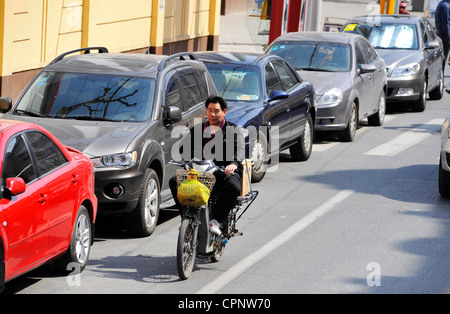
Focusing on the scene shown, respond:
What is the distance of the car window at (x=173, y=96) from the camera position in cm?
1127

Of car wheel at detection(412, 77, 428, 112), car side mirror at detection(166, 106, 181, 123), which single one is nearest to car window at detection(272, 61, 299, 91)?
car side mirror at detection(166, 106, 181, 123)

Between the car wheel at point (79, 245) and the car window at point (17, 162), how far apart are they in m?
0.83

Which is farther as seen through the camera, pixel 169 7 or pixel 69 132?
pixel 169 7

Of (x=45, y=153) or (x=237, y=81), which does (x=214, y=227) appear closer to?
(x=45, y=153)

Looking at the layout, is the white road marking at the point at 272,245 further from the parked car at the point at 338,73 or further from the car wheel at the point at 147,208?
the parked car at the point at 338,73

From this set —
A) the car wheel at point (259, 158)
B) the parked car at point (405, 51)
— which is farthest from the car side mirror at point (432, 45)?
the car wheel at point (259, 158)

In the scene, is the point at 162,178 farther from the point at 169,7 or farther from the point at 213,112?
the point at 169,7

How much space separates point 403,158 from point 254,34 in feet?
44.1

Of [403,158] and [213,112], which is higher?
[213,112]

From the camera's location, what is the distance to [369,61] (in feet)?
61.5

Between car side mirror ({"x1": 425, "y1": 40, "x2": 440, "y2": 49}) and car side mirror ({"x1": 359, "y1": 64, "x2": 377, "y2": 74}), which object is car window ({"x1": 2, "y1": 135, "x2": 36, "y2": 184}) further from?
car side mirror ({"x1": 425, "y1": 40, "x2": 440, "y2": 49})

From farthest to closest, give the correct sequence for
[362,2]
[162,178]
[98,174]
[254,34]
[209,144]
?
1. [362,2]
2. [254,34]
3. [162,178]
4. [98,174]
5. [209,144]

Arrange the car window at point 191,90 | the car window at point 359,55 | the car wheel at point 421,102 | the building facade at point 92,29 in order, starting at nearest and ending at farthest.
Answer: the car window at point 191,90 < the building facade at point 92,29 < the car window at point 359,55 < the car wheel at point 421,102
